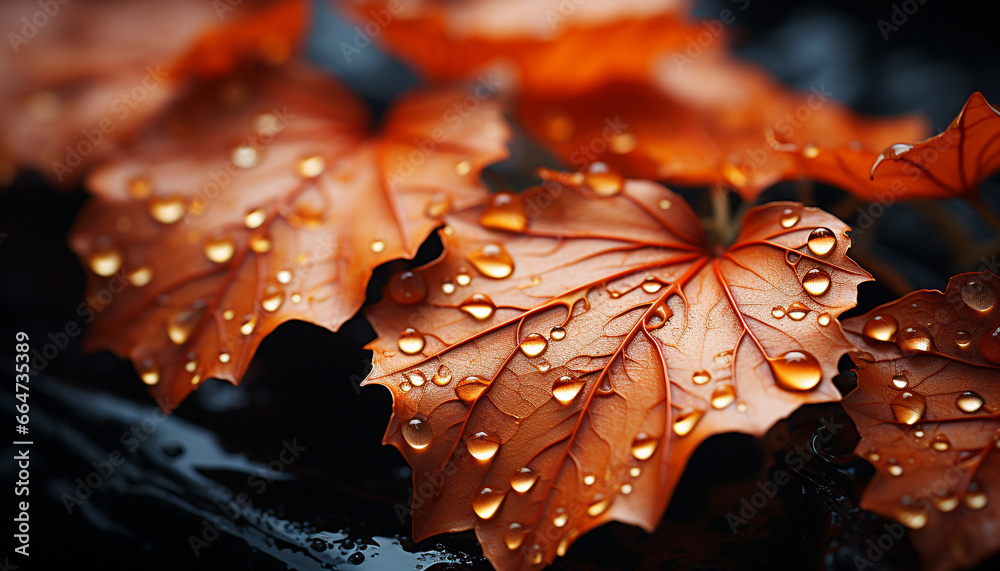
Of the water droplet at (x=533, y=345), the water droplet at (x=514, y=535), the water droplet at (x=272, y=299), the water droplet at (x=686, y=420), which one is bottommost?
the water droplet at (x=514, y=535)

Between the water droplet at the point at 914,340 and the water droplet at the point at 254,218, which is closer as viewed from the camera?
the water droplet at the point at 914,340

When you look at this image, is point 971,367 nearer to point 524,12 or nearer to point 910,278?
point 910,278

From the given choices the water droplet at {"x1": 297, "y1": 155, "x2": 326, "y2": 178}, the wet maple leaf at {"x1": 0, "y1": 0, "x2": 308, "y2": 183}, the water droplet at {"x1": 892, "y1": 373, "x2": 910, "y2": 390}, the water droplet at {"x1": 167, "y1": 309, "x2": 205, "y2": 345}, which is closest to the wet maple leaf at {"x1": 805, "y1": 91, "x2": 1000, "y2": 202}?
the water droplet at {"x1": 892, "y1": 373, "x2": 910, "y2": 390}

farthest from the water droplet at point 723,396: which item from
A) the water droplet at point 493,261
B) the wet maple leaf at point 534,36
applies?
the wet maple leaf at point 534,36

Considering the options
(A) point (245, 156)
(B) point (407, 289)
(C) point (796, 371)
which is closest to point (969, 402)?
(C) point (796, 371)

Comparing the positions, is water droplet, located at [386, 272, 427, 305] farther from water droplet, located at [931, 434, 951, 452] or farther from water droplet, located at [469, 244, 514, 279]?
water droplet, located at [931, 434, 951, 452]

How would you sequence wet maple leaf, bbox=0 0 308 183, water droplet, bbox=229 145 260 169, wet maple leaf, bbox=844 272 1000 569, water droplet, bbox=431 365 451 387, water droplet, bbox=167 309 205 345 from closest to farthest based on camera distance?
wet maple leaf, bbox=844 272 1000 569 → water droplet, bbox=431 365 451 387 → water droplet, bbox=167 309 205 345 → water droplet, bbox=229 145 260 169 → wet maple leaf, bbox=0 0 308 183

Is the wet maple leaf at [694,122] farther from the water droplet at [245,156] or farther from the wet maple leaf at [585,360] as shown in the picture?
the water droplet at [245,156]

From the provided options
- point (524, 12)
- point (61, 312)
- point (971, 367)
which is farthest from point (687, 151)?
point (61, 312)
